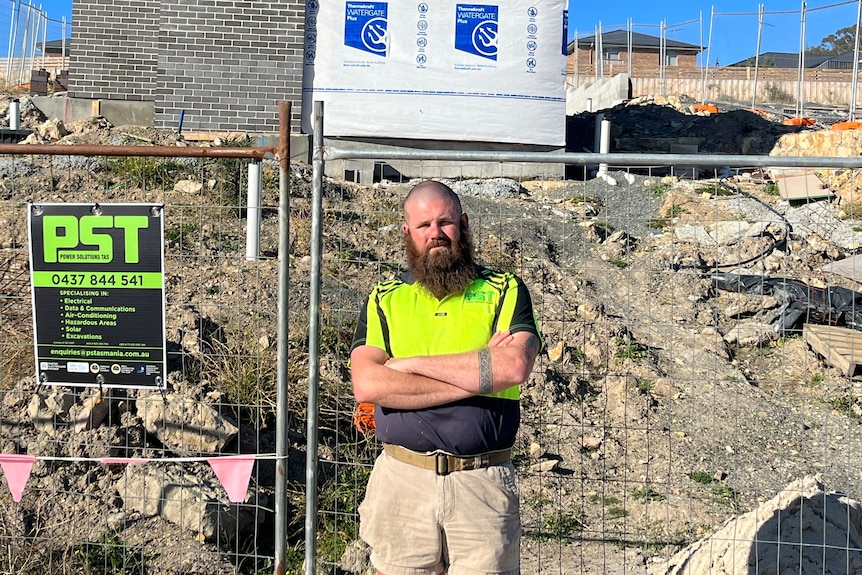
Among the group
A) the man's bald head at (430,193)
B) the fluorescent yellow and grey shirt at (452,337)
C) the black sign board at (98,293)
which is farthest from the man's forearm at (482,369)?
the black sign board at (98,293)

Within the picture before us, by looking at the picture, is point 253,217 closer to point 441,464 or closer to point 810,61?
point 441,464

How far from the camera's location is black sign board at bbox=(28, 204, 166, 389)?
3.95 metres

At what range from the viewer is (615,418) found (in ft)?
23.3

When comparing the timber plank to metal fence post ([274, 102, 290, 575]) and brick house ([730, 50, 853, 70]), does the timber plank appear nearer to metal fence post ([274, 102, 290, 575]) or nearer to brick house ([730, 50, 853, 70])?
metal fence post ([274, 102, 290, 575])

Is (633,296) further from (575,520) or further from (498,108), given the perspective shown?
(498,108)

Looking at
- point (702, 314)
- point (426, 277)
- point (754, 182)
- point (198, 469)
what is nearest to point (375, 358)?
point (426, 277)

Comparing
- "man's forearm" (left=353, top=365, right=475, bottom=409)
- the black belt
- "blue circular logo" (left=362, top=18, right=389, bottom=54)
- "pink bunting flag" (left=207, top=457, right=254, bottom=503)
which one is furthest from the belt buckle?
"blue circular logo" (left=362, top=18, right=389, bottom=54)

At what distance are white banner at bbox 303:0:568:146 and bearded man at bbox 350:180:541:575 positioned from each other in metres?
12.5

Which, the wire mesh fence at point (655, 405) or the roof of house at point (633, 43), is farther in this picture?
the roof of house at point (633, 43)

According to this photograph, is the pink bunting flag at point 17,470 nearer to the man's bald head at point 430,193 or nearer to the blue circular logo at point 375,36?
the man's bald head at point 430,193

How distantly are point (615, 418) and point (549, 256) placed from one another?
3824 mm

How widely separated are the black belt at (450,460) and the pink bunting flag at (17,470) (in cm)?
204

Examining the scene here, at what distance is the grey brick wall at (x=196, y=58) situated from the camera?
15367 mm

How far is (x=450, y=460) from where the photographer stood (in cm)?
310
